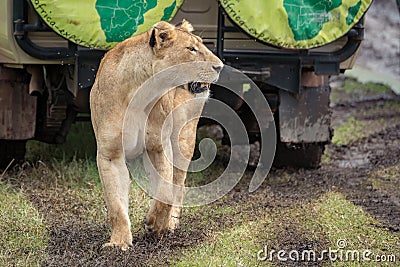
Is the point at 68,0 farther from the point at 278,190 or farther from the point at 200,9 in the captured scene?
the point at 278,190

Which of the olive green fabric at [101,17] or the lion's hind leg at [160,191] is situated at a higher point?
the olive green fabric at [101,17]

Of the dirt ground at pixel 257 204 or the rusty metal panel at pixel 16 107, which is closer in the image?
the dirt ground at pixel 257 204

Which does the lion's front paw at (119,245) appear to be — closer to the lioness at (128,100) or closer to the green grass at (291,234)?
the lioness at (128,100)

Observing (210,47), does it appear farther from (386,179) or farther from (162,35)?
(386,179)

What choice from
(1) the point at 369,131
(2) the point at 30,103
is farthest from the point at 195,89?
(1) the point at 369,131

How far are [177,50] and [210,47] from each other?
152 centimetres

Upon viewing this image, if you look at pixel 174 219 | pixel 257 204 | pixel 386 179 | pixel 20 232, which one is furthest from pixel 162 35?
pixel 386 179

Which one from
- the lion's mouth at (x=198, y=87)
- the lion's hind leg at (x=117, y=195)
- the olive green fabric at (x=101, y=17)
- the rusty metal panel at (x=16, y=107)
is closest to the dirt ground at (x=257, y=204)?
the lion's hind leg at (x=117, y=195)

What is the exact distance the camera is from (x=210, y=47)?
21.7ft

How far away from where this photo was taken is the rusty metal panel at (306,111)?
285 inches

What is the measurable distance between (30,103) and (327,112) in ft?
7.26

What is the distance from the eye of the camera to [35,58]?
21.3 feet

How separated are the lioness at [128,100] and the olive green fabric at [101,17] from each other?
0.79m

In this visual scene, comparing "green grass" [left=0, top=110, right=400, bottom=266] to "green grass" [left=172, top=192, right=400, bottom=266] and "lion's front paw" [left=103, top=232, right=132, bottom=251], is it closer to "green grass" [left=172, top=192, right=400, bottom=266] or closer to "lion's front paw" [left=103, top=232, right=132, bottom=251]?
"green grass" [left=172, top=192, right=400, bottom=266]
